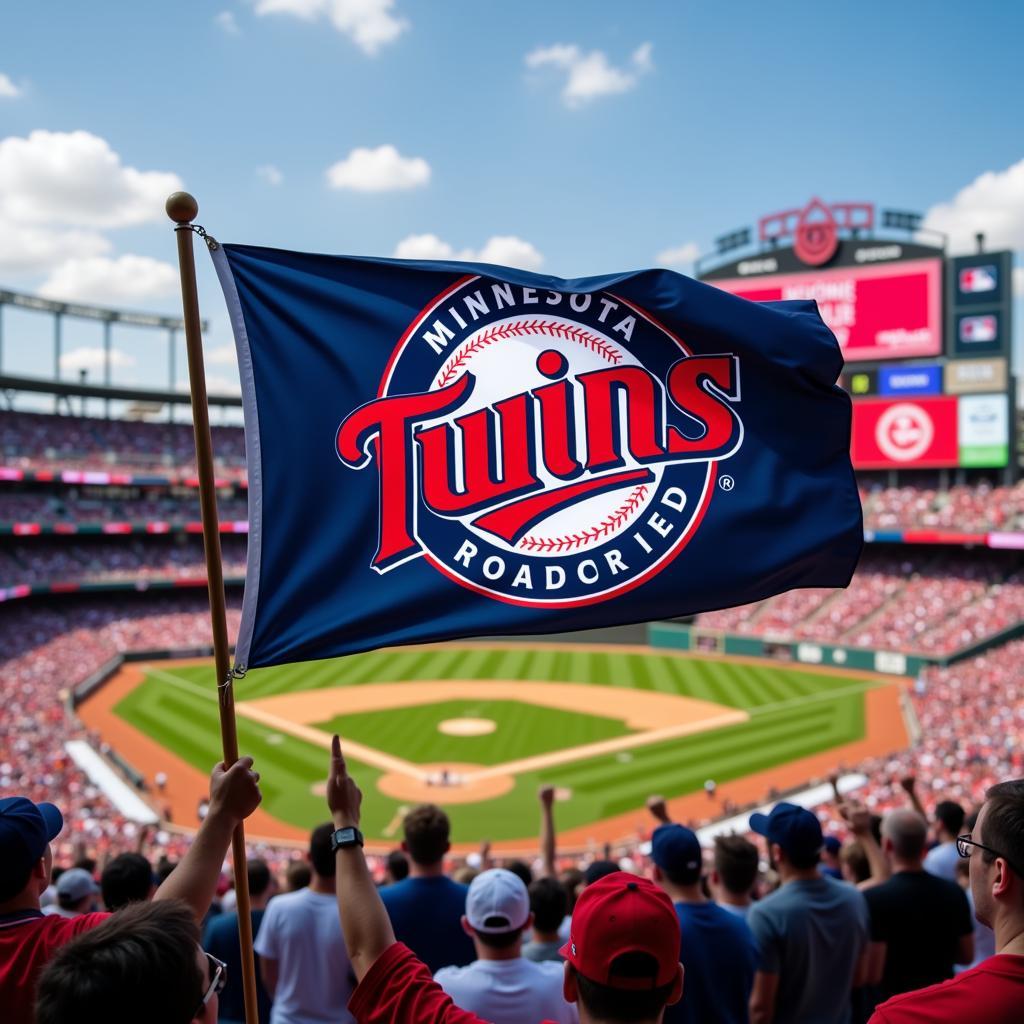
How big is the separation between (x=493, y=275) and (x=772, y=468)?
1806mm

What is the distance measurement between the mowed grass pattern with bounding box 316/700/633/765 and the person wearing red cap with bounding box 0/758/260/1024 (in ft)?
76.7

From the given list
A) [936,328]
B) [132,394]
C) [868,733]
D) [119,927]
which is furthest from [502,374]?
[132,394]

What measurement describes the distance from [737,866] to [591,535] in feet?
5.85

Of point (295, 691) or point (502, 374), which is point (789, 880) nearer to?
point (502, 374)

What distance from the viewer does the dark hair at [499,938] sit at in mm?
3293

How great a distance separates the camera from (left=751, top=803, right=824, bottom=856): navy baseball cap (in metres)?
4.23

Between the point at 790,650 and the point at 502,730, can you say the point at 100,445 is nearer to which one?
the point at 502,730

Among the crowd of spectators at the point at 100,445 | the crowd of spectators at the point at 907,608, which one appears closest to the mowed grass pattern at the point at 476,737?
the crowd of spectators at the point at 907,608

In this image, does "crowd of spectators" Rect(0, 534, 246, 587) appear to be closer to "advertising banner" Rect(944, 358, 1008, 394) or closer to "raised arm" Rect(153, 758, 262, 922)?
"advertising banner" Rect(944, 358, 1008, 394)

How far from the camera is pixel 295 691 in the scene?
34.9 meters

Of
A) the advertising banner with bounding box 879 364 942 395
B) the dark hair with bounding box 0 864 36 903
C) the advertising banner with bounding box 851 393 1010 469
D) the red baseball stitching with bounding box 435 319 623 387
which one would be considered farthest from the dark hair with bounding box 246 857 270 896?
the advertising banner with bounding box 879 364 942 395

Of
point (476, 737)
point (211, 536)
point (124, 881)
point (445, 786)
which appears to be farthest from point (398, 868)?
point (476, 737)

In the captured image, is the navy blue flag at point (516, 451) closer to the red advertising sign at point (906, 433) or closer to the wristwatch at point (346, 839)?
the wristwatch at point (346, 839)

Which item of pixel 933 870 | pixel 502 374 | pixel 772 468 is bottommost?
pixel 933 870
